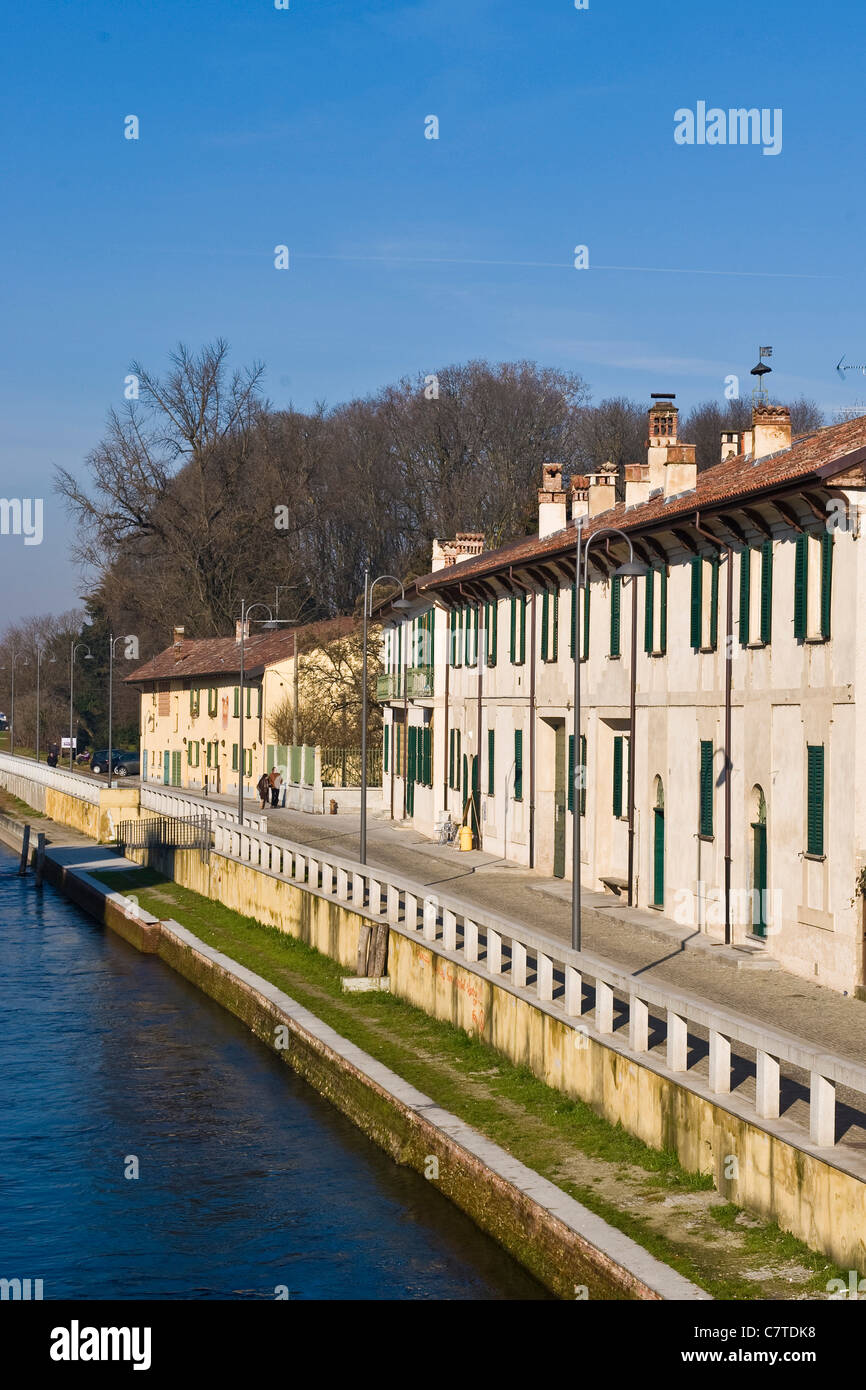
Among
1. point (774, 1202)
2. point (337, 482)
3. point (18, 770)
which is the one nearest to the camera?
point (774, 1202)

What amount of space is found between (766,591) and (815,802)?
3.17 metres

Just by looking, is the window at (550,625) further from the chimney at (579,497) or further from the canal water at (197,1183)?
the canal water at (197,1183)

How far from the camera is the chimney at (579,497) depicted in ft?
107

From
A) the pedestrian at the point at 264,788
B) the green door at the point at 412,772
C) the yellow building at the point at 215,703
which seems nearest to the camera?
the green door at the point at 412,772

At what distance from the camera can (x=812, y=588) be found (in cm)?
2000

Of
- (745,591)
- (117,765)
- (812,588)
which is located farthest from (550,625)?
(117,765)

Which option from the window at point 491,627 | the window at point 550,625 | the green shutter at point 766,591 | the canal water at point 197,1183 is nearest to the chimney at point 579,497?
the window at point 550,625

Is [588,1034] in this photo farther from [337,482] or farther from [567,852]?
[337,482]

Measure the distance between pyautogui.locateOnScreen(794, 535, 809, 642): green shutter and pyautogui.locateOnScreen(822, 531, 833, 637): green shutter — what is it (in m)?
0.42

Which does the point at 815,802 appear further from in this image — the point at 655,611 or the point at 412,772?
the point at 412,772

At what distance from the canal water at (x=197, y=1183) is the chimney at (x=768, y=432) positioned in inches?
487

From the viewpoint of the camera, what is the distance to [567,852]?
3069 cm

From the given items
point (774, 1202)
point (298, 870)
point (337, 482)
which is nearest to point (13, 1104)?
point (298, 870)
